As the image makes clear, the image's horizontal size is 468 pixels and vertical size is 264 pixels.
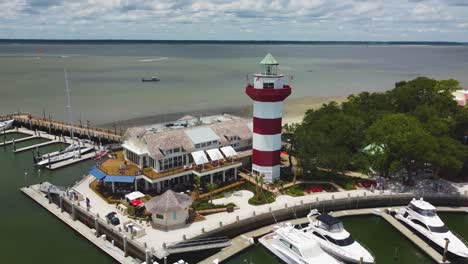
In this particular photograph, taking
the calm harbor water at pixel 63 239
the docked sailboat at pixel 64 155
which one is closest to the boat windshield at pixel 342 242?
the calm harbor water at pixel 63 239

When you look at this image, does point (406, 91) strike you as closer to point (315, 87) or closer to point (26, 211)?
point (26, 211)

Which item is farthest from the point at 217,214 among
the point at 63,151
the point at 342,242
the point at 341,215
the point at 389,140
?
the point at 63,151

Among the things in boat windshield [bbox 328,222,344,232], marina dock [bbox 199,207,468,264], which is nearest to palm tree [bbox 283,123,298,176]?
marina dock [bbox 199,207,468,264]

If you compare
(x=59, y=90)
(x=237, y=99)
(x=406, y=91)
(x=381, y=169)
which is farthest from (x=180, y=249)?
(x=59, y=90)

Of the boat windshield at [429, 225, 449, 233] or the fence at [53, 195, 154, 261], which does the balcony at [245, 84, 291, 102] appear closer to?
the boat windshield at [429, 225, 449, 233]

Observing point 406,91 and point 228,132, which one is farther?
point 406,91

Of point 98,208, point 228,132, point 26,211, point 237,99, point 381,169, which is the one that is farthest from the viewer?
point 237,99

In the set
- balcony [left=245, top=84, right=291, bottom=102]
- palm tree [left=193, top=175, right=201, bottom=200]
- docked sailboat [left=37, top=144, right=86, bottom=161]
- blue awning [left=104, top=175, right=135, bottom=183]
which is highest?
balcony [left=245, top=84, right=291, bottom=102]
